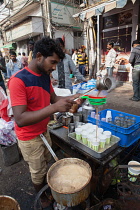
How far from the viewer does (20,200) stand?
219cm

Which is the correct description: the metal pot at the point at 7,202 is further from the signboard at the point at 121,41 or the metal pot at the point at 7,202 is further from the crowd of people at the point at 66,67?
the signboard at the point at 121,41

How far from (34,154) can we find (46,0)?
12197mm

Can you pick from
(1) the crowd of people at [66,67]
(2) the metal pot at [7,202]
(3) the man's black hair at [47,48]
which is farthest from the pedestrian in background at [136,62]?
(2) the metal pot at [7,202]

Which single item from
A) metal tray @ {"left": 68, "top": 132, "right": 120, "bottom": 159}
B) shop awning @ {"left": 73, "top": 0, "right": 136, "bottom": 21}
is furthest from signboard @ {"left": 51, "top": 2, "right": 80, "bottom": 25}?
metal tray @ {"left": 68, "top": 132, "right": 120, "bottom": 159}

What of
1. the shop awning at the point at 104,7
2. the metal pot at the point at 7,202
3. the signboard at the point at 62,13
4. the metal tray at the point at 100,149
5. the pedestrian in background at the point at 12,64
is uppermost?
the signboard at the point at 62,13

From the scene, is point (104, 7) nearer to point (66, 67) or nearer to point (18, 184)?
point (66, 67)

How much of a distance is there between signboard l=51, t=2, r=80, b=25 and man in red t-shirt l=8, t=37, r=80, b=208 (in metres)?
11.7

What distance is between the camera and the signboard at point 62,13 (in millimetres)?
11077

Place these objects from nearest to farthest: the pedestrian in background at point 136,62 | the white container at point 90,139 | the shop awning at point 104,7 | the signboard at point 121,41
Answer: the white container at point 90,139
the pedestrian in background at point 136,62
the shop awning at point 104,7
the signboard at point 121,41

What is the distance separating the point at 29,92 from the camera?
1.46 meters

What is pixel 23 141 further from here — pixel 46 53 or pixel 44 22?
pixel 44 22

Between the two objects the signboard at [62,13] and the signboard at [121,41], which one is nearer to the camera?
the signboard at [121,41]

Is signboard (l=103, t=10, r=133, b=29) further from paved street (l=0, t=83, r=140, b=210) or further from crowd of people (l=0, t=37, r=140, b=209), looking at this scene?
paved street (l=0, t=83, r=140, b=210)

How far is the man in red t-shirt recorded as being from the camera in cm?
134
